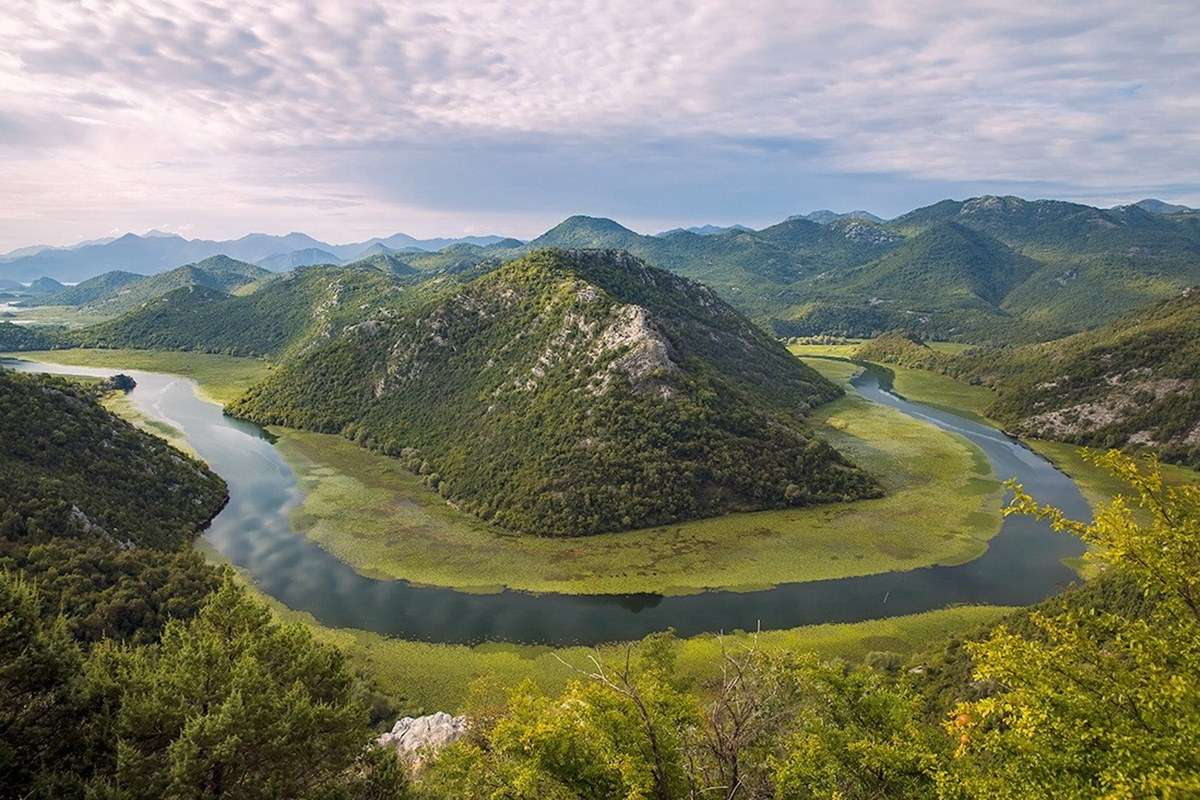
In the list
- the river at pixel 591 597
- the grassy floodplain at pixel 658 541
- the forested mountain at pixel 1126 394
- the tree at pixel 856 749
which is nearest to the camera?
the tree at pixel 856 749

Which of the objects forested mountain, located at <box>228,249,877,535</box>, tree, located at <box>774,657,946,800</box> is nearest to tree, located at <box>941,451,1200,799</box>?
tree, located at <box>774,657,946,800</box>

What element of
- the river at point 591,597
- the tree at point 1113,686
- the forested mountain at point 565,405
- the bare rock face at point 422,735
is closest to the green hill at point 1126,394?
the forested mountain at point 565,405

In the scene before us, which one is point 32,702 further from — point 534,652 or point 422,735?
point 534,652

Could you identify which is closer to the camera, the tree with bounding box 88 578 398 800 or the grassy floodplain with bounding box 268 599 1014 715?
the tree with bounding box 88 578 398 800

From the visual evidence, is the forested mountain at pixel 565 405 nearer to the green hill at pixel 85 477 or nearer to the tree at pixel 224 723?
the green hill at pixel 85 477

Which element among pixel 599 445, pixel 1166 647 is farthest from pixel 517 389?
pixel 1166 647

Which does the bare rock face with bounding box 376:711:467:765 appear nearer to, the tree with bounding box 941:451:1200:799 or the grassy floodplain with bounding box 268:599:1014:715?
the grassy floodplain with bounding box 268:599:1014:715
